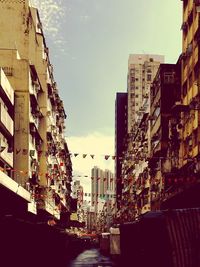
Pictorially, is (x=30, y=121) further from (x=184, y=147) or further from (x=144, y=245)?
(x=144, y=245)

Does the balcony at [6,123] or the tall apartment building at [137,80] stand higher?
the tall apartment building at [137,80]

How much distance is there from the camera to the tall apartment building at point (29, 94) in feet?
209

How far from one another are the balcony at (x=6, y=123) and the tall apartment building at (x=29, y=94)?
7.81 feet

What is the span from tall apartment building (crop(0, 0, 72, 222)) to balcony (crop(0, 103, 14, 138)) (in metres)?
2.38

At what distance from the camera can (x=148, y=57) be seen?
19800 centimetres

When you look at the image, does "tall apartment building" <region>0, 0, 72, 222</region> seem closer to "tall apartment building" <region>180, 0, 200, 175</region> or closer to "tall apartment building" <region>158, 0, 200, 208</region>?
"tall apartment building" <region>158, 0, 200, 208</region>

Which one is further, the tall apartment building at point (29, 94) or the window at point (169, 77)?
the window at point (169, 77)

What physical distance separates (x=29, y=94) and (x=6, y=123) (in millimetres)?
9352

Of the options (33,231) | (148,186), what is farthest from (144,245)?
(148,186)

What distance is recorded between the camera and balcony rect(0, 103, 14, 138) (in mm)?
53062

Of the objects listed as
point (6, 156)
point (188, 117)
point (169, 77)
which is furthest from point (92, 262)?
point (169, 77)

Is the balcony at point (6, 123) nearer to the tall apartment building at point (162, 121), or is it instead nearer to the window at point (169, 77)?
the tall apartment building at point (162, 121)

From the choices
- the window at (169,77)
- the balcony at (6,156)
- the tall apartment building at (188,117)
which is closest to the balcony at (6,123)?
the balcony at (6,156)

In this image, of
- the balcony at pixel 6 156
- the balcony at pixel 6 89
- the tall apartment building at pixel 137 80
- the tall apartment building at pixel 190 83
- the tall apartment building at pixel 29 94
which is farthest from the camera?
the tall apartment building at pixel 137 80
